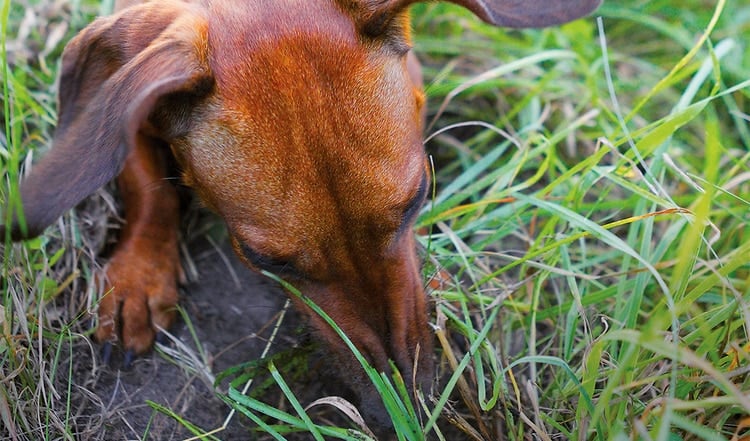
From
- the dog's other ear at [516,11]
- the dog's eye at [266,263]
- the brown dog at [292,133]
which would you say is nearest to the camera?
the brown dog at [292,133]

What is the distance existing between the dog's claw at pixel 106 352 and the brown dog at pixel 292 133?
75 cm

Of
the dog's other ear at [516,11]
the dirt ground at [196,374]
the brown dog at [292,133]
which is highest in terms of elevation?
the dog's other ear at [516,11]

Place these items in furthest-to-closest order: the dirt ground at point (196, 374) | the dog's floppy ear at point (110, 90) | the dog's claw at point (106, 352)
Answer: the dog's claw at point (106, 352), the dirt ground at point (196, 374), the dog's floppy ear at point (110, 90)

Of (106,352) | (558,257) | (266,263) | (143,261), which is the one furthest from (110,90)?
(558,257)

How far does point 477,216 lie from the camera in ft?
10.4

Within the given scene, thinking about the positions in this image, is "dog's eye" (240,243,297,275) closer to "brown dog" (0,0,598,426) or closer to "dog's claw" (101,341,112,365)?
"brown dog" (0,0,598,426)

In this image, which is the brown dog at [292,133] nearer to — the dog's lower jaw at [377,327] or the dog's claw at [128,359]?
the dog's lower jaw at [377,327]

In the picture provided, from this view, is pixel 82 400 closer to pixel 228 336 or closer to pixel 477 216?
pixel 228 336

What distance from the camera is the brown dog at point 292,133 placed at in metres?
2.13

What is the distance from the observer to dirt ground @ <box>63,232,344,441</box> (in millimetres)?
2684

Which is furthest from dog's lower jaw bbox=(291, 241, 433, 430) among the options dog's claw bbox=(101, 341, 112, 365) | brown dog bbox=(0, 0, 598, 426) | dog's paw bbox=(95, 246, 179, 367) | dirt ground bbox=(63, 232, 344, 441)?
dog's claw bbox=(101, 341, 112, 365)

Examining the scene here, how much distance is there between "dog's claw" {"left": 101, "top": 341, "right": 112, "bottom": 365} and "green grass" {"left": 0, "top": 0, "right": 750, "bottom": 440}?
133mm

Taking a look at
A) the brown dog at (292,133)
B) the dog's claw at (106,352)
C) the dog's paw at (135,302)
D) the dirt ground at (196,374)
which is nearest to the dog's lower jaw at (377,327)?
the brown dog at (292,133)

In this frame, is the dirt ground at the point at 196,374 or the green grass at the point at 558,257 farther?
the dirt ground at the point at 196,374
